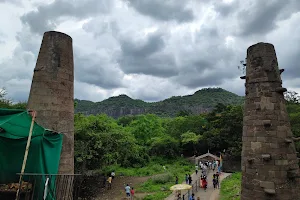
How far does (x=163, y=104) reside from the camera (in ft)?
484

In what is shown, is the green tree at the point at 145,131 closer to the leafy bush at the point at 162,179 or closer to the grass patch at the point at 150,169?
the grass patch at the point at 150,169

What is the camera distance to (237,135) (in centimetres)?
3372

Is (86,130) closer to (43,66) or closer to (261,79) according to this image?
(43,66)

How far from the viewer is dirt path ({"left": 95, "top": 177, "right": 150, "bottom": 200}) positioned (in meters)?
21.0

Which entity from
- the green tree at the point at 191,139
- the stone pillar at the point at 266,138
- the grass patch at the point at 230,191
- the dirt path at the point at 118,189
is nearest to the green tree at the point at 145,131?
the green tree at the point at 191,139

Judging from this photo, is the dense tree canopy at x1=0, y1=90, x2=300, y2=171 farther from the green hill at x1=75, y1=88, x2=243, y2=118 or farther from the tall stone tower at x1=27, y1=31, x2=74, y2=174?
the green hill at x1=75, y1=88, x2=243, y2=118

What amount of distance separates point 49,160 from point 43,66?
2.91m

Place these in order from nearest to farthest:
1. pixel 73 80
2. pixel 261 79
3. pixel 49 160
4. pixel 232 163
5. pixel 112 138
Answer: pixel 49 160 < pixel 261 79 < pixel 73 80 < pixel 112 138 < pixel 232 163

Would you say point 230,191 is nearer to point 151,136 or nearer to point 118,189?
point 118,189

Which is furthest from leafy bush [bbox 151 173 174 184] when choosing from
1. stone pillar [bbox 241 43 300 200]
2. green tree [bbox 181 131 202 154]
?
stone pillar [bbox 241 43 300 200]

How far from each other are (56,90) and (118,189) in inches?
753

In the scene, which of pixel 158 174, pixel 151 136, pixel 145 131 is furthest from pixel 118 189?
pixel 151 136

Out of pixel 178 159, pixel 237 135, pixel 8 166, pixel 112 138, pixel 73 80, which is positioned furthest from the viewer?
pixel 178 159

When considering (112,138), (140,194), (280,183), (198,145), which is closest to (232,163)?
(198,145)
